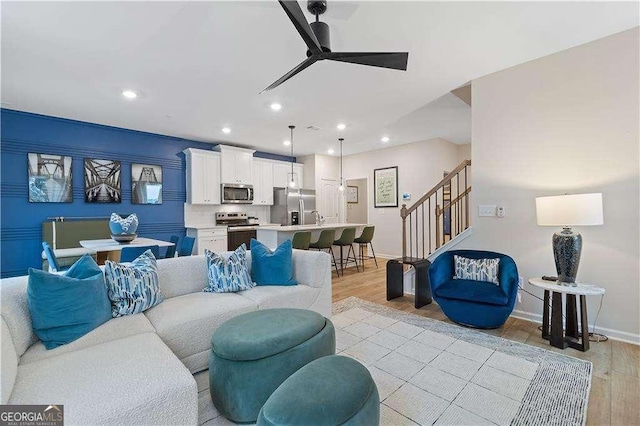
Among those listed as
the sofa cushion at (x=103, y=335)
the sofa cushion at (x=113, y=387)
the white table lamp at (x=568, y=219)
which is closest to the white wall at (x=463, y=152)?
the white table lamp at (x=568, y=219)

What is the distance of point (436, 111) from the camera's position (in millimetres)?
4828

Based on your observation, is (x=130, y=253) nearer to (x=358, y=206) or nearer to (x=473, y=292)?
(x=473, y=292)

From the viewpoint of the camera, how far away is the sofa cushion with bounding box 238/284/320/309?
252cm

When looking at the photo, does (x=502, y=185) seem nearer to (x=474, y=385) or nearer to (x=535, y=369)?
(x=535, y=369)

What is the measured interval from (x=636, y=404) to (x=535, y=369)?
0.51m

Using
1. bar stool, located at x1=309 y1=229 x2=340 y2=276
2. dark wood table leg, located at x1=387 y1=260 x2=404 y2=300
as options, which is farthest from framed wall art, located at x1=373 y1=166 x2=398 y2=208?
dark wood table leg, located at x1=387 y1=260 x2=404 y2=300

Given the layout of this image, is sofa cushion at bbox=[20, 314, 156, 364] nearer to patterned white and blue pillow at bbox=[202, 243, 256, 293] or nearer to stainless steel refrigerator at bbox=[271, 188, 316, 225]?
patterned white and blue pillow at bbox=[202, 243, 256, 293]

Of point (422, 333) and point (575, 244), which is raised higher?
point (575, 244)

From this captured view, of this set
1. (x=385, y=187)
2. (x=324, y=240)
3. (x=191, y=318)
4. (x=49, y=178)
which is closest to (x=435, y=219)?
(x=385, y=187)

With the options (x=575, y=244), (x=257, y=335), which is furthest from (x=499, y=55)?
(x=257, y=335)

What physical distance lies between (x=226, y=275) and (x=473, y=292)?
2395mm

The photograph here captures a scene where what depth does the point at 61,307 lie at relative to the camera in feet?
5.57

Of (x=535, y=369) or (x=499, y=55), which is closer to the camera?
(x=535, y=369)

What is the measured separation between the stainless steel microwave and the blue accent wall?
32.7 inches
